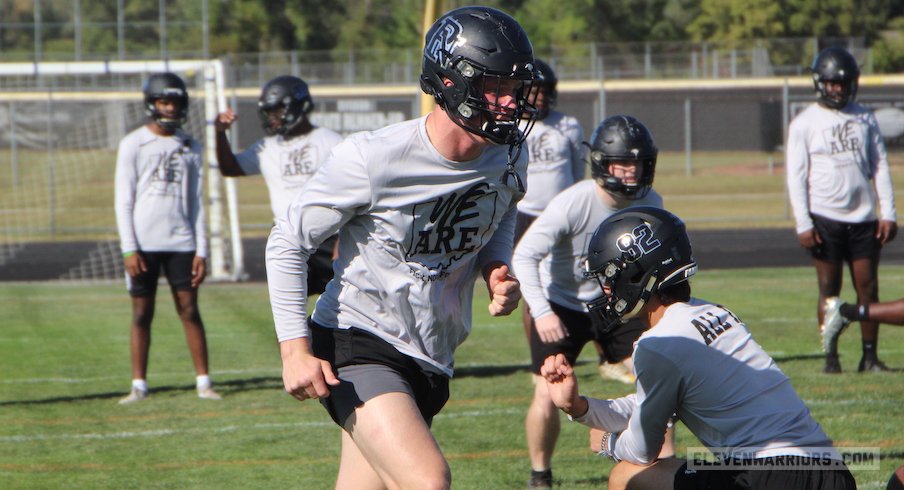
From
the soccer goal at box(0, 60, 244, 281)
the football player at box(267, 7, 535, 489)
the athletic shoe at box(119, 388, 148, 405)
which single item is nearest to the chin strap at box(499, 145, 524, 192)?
the football player at box(267, 7, 535, 489)

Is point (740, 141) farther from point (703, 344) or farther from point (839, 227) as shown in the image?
point (703, 344)

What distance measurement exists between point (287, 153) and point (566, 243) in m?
3.06

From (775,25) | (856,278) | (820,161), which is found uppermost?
(775,25)

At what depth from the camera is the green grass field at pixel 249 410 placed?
652 centimetres

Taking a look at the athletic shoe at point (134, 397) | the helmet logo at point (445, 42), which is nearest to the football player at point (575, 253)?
the helmet logo at point (445, 42)

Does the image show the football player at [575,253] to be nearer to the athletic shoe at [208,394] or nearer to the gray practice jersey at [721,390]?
the gray practice jersey at [721,390]

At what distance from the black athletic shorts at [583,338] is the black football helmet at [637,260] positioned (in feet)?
6.43

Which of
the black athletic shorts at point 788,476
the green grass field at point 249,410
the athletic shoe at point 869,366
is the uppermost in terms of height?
the black athletic shorts at point 788,476

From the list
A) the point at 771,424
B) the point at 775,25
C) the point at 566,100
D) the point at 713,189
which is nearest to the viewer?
the point at 771,424

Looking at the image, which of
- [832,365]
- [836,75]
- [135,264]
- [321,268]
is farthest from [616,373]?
[135,264]

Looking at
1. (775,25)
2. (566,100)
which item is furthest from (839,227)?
(775,25)

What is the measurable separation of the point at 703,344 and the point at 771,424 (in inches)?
13.7

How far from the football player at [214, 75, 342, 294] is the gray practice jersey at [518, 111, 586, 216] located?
176 cm

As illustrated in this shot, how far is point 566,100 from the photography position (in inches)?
1346
